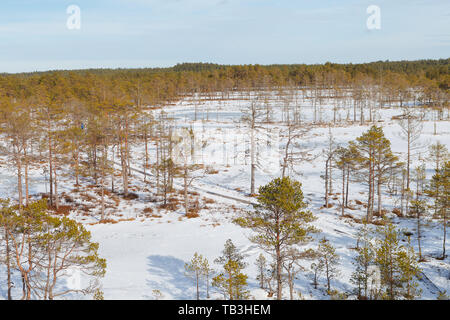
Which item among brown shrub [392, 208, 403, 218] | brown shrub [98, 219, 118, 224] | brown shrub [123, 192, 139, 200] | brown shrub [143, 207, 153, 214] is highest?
brown shrub [123, 192, 139, 200]

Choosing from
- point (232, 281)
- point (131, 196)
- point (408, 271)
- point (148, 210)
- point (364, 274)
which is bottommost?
point (364, 274)

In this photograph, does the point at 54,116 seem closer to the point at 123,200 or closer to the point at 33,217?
the point at 123,200

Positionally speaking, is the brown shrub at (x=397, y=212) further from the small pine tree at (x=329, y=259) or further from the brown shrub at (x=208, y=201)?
the brown shrub at (x=208, y=201)

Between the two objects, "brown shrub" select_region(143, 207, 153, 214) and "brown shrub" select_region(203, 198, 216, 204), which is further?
"brown shrub" select_region(203, 198, 216, 204)

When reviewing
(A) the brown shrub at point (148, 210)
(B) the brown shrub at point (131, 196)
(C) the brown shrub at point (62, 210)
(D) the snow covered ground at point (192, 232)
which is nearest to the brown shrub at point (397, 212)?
(D) the snow covered ground at point (192, 232)

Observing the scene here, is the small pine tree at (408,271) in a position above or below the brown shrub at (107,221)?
above

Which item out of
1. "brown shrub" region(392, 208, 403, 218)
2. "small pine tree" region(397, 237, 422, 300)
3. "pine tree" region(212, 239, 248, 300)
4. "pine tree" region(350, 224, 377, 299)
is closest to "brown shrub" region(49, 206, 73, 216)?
"pine tree" region(212, 239, 248, 300)

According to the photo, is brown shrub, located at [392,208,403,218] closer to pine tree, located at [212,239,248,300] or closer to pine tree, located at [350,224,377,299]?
pine tree, located at [350,224,377,299]

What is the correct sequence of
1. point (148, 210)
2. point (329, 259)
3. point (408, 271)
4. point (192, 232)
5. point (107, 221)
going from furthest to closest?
point (148, 210), point (107, 221), point (192, 232), point (329, 259), point (408, 271)

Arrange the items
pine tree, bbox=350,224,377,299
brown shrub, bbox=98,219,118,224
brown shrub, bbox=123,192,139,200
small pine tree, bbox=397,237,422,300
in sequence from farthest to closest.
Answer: brown shrub, bbox=123,192,139,200
brown shrub, bbox=98,219,118,224
pine tree, bbox=350,224,377,299
small pine tree, bbox=397,237,422,300

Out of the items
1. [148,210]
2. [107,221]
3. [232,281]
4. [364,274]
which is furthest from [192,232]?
[364,274]

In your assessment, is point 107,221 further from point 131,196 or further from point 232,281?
point 232,281
